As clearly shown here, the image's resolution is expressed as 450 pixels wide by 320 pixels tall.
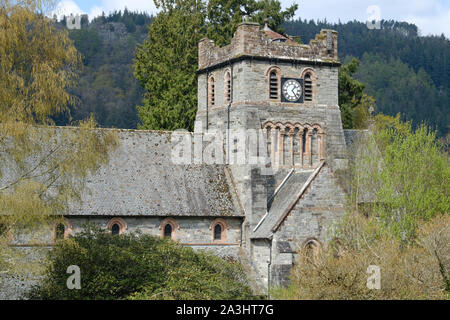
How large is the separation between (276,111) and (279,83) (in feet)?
4.78

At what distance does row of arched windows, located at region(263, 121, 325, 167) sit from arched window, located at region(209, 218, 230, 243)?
4.04 m

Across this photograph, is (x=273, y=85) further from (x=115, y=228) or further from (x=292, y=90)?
(x=115, y=228)

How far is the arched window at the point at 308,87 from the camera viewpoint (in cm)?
3688

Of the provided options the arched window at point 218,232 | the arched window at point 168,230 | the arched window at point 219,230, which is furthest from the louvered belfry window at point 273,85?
the arched window at point 168,230

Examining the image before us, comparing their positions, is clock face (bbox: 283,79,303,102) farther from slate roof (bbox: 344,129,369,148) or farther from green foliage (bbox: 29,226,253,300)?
green foliage (bbox: 29,226,253,300)

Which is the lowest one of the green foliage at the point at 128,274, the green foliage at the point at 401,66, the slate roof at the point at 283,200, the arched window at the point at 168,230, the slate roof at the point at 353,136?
the green foliage at the point at 128,274

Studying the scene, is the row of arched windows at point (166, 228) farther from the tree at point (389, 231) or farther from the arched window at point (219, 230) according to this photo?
the tree at point (389, 231)

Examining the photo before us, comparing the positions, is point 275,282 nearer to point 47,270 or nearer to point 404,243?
point 404,243

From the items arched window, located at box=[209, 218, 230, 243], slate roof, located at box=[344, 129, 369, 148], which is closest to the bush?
arched window, located at box=[209, 218, 230, 243]

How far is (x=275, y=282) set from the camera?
3181 centimetres

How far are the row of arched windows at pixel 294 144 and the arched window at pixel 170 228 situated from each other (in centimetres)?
592

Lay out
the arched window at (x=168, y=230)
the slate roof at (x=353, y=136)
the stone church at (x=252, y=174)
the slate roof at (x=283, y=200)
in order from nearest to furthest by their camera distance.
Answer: the slate roof at (x=283, y=200) < the stone church at (x=252, y=174) < the arched window at (x=168, y=230) < the slate roof at (x=353, y=136)

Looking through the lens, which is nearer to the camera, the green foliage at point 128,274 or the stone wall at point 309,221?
the green foliage at point 128,274
